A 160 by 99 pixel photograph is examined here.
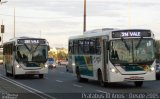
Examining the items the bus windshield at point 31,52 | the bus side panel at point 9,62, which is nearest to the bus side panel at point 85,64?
the bus windshield at point 31,52

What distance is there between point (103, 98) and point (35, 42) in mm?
18117

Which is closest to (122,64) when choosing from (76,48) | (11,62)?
(76,48)

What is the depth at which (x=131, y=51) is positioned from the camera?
24.4m

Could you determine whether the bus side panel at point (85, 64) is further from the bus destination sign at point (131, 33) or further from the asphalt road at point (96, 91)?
the bus destination sign at point (131, 33)

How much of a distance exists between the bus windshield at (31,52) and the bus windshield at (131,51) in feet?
41.2

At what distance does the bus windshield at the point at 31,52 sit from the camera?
36188 millimetres

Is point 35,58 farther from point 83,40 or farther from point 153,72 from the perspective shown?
point 153,72

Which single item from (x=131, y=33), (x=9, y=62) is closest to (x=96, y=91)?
(x=131, y=33)

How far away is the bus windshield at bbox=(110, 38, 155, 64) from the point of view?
24.4 metres

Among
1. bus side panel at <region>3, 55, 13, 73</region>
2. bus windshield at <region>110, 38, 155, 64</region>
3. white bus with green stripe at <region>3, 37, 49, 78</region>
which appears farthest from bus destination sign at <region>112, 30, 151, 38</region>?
bus side panel at <region>3, 55, 13, 73</region>

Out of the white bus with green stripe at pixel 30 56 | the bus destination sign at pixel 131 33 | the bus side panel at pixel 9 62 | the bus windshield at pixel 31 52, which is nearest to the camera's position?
the bus destination sign at pixel 131 33

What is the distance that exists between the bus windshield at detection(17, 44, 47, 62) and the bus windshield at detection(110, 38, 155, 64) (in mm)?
12561

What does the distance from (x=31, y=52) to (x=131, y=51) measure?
13.3 metres

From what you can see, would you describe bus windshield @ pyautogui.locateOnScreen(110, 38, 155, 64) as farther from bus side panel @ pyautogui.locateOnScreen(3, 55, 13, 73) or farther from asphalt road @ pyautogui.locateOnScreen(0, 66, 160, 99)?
bus side panel @ pyautogui.locateOnScreen(3, 55, 13, 73)
